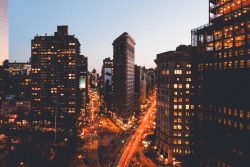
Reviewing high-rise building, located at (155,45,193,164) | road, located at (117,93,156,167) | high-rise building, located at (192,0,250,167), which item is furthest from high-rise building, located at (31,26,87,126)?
high-rise building, located at (192,0,250,167)

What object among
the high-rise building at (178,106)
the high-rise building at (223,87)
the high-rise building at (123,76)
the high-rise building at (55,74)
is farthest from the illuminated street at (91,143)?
the high-rise building at (223,87)

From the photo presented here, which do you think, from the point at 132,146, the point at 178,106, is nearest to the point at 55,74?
the point at 132,146

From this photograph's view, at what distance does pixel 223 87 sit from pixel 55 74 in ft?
398

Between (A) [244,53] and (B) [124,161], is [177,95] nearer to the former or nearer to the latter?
(B) [124,161]

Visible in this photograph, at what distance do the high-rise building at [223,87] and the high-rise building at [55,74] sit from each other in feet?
339

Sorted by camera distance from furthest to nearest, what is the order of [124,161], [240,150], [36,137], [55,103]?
1. [55,103]
2. [36,137]
3. [124,161]
4. [240,150]

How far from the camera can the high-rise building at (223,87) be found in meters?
39.5

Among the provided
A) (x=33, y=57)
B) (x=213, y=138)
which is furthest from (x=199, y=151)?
(x=33, y=57)

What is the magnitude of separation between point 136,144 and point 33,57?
102m

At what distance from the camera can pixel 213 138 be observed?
46.7 meters

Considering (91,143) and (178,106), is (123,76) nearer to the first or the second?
(91,143)

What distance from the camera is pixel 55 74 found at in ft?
455

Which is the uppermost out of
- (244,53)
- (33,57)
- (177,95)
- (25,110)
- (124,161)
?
(33,57)

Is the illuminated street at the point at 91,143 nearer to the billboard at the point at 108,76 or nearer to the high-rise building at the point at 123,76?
the high-rise building at the point at 123,76
